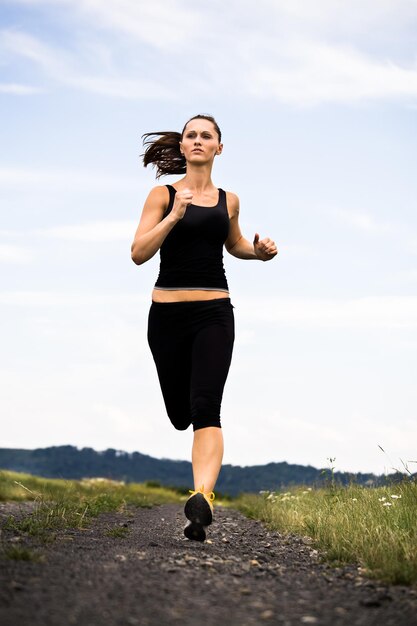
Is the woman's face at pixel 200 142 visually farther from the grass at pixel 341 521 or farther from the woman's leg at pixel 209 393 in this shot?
the grass at pixel 341 521

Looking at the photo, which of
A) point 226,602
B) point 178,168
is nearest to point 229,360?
point 178,168

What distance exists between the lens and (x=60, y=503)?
8.09 m

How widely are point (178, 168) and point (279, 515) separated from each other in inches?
158

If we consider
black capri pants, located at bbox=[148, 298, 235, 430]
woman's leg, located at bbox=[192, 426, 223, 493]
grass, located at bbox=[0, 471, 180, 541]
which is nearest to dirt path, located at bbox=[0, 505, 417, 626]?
woman's leg, located at bbox=[192, 426, 223, 493]

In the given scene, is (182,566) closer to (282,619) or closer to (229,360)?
(282,619)

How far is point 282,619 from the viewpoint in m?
3.48

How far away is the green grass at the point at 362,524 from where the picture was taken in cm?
477

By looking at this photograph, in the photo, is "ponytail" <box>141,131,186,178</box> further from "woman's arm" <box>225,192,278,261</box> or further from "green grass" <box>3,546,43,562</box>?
"green grass" <box>3,546,43,562</box>

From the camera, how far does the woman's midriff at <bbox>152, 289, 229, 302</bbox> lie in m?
6.33

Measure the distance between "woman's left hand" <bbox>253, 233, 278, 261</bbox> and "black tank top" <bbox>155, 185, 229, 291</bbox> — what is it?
449 millimetres

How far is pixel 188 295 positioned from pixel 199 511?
1.67 metres

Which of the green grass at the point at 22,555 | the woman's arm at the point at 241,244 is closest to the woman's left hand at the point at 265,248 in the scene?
the woman's arm at the point at 241,244

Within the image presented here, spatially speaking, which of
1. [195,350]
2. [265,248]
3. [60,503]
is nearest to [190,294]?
[195,350]

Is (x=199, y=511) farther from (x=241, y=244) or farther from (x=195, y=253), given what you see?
(x=241, y=244)
